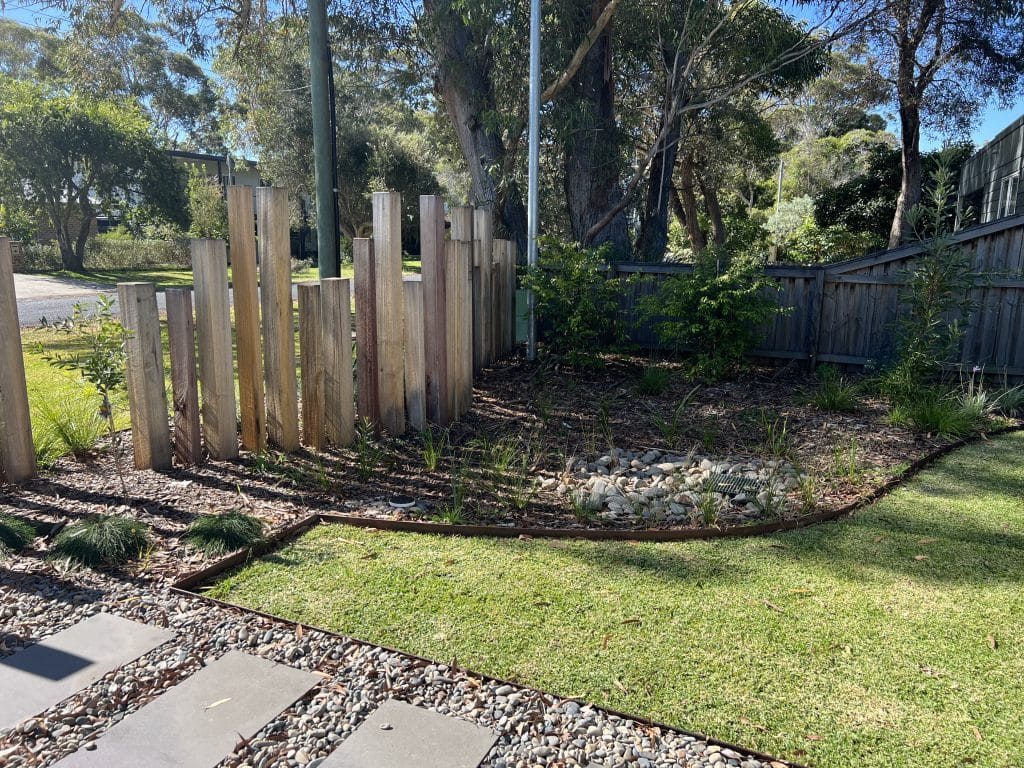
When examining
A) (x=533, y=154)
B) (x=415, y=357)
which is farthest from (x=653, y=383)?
(x=533, y=154)

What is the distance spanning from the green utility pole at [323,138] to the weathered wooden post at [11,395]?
2.65 meters

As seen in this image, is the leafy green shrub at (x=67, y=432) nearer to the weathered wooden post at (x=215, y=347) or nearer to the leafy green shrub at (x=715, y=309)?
the weathered wooden post at (x=215, y=347)

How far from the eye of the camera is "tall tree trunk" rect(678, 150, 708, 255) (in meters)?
18.7

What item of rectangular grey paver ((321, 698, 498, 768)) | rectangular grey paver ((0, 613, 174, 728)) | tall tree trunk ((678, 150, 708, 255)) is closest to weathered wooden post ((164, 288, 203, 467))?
rectangular grey paver ((0, 613, 174, 728))

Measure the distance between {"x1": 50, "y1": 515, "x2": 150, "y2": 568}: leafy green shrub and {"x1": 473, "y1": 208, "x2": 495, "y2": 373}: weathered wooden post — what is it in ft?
13.5

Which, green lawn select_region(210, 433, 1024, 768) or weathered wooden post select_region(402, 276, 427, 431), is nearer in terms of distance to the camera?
green lawn select_region(210, 433, 1024, 768)

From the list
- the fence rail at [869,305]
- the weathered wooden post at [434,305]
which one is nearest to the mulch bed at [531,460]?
the weathered wooden post at [434,305]

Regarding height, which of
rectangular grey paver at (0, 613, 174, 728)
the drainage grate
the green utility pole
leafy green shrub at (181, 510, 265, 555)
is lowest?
rectangular grey paver at (0, 613, 174, 728)

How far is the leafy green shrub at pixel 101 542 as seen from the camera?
10.9ft

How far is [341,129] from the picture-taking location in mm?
23609

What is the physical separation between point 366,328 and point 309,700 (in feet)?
9.90

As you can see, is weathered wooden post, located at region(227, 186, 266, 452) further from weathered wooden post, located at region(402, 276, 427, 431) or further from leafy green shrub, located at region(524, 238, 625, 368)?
leafy green shrub, located at region(524, 238, 625, 368)

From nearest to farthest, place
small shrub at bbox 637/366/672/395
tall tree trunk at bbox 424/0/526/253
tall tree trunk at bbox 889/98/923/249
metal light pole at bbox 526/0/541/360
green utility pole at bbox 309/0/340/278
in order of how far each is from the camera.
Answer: green utility pole at bbox 309/0/340/278 < small shrub at bbox 637/366/672/395 < metal light pole at bbox 526/0/541/360 < tall tree trunk at bbox 424/0/526/253 < tall tree trunk at bbox 889/98/923/249

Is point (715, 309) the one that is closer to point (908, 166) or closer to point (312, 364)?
point (312, 364)
